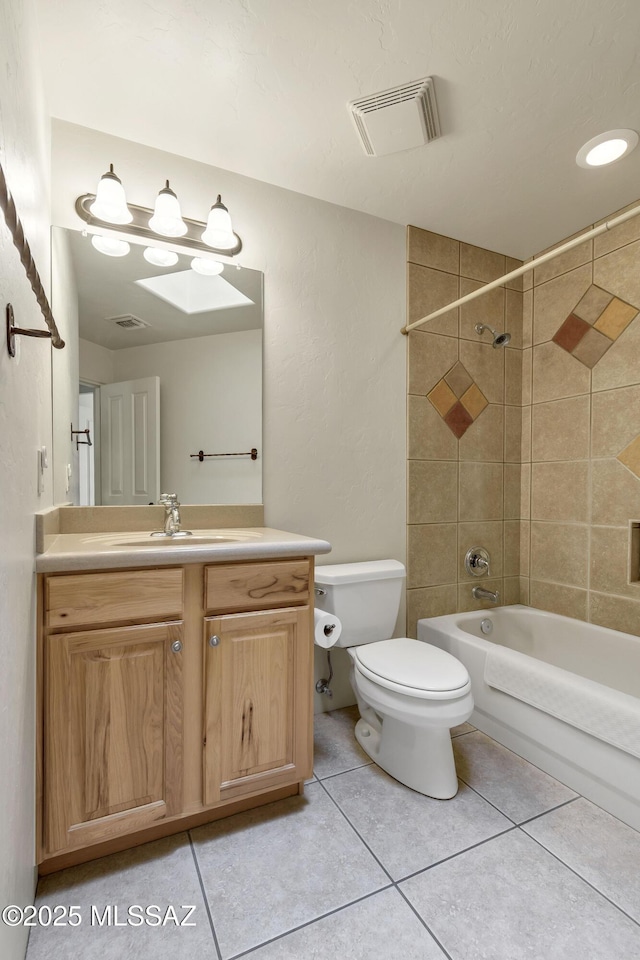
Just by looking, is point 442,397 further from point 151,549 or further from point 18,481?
point 18,481

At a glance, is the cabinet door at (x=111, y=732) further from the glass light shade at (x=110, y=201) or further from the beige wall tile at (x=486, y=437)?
the beige wall tile at (x=486, y=437)

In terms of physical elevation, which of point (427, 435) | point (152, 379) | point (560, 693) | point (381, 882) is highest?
point (152, 379)

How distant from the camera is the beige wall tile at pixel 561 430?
7.32 ft

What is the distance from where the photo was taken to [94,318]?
165cm

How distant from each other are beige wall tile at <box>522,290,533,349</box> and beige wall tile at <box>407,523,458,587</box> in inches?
44.7

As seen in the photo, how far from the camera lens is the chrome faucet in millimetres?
1635

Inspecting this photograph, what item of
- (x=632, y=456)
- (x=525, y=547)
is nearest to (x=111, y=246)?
(x=632, y=456)

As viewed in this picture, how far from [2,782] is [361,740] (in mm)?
A: 1349

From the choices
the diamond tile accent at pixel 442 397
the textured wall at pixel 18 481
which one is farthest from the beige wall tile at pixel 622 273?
the textured wall at pixel 18 481

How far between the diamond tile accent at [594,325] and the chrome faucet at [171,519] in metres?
2.04

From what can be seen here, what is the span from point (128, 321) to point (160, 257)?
0.91 feet

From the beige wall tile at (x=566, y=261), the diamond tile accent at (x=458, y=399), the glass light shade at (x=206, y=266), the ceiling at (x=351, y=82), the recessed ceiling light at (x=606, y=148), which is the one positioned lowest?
the diamond tile accent at (x=458, y=399)

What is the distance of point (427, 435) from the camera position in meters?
2.23

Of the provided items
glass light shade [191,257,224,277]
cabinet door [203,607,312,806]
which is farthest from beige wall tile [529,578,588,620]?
glass light shade [191,257,224,277]
